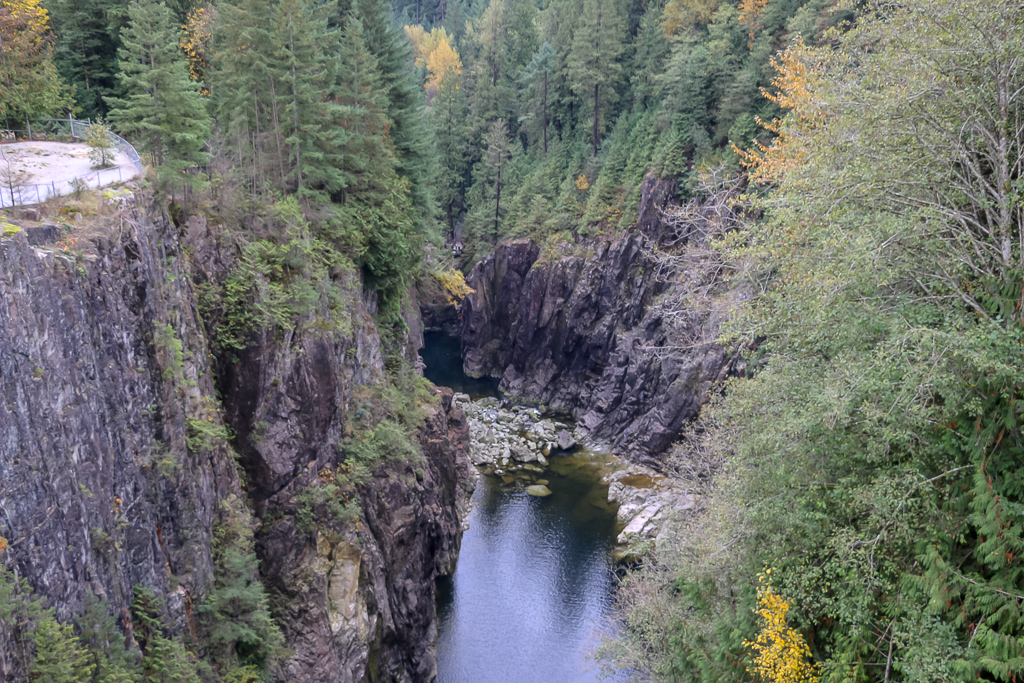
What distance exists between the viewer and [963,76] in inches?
386

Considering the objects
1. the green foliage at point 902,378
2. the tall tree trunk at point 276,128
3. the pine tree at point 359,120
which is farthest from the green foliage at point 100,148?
the green foliage at point 902,378

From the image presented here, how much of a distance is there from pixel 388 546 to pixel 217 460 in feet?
27.9

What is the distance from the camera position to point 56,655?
31.6 ft

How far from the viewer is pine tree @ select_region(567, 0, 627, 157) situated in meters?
→ 55.9

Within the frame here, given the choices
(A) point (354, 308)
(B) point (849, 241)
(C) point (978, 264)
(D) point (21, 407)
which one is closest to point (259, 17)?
(A) point (354, 308)

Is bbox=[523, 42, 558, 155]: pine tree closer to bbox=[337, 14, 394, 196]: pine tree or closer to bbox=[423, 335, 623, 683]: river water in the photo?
bbox=[337, 14, 394, 196]: pine tree

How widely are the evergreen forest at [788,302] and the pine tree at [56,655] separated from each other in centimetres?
5

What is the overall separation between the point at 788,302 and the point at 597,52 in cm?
5066

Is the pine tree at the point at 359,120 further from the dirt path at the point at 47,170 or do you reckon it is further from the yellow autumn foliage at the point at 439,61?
the yellow autumn foliage at the point at 439,61

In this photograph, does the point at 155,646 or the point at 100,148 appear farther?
the point at 100,148

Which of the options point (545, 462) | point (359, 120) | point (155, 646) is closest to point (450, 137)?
point (545, 462)

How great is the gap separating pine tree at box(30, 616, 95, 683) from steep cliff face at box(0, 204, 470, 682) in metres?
0.24

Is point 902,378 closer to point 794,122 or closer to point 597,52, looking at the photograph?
point 794,122

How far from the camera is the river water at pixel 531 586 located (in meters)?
26.0
